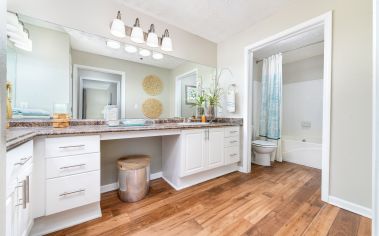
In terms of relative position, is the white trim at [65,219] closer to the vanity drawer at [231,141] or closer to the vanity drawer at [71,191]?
the vanity drawer at [71,191]

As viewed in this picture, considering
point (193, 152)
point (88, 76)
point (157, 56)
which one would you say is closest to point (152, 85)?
point (157, 56)

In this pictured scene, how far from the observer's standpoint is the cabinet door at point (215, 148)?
6.68ft

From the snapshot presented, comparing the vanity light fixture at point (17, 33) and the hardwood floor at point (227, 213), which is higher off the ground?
the vanity light fixture at point (17, 33)

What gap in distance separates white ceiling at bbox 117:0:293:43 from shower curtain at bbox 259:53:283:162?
1.04 metres

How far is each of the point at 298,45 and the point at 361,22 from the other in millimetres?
1414

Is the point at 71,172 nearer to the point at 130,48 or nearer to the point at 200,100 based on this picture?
the point at 130,48

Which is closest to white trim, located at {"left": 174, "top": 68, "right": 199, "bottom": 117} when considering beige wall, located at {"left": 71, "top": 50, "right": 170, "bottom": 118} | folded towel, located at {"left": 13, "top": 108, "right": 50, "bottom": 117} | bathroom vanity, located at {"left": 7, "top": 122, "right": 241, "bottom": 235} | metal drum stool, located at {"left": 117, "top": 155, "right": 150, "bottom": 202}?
beige wall, located at {"left": 71, "top": 50, "right": 170, "bottom": 118}

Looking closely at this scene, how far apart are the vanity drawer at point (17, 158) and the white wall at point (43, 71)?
0.71 m

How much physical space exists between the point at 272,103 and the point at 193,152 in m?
2.00

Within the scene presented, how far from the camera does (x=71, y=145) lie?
46.1 inches

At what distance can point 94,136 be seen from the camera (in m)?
1.26

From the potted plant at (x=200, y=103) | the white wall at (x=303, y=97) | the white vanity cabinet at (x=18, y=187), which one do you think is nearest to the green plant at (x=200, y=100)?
the potted plant at (x=200, y=103)

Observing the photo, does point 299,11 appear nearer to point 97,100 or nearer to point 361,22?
point 361,22

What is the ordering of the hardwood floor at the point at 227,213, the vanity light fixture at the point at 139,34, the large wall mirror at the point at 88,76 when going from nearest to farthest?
the hardwood floor at the point at 227,213 → the large wall mirror at the point at 88,76 → the vanity light fixture at the point at 139,34
